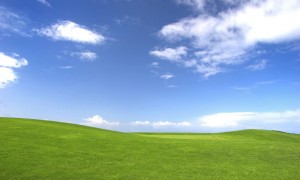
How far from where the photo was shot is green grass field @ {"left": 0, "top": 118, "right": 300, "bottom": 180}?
2355 centimetres

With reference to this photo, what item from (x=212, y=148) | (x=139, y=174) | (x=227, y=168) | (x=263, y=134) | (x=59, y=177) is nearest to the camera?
(x=59, y=177)

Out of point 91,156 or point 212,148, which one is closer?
point 91,156

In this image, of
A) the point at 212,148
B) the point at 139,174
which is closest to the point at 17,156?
the point at 139,174

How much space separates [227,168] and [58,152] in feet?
48.3

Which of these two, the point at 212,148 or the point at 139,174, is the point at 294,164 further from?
the point at 139,174

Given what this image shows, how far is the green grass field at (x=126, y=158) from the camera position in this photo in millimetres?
23547

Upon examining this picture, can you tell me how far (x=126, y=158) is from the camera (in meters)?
27.8

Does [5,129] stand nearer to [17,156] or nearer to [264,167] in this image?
[17,156]

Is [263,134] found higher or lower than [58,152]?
higher

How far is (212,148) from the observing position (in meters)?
34.1

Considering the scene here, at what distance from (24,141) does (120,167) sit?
35.2ft

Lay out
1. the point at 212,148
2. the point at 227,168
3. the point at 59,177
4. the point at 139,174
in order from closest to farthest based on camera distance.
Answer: the point at 59,177 → the point at 139,174 → the point at 227,168 → the point at 212,148

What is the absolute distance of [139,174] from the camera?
23.8 meters

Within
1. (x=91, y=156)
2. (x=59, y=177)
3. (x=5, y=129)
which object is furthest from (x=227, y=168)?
(x=5, y=129)
